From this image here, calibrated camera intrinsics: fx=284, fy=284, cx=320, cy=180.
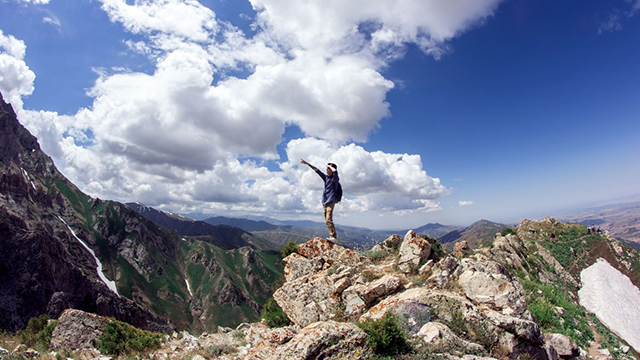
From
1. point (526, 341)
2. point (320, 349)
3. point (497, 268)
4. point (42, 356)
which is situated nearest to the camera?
point (320, 349)

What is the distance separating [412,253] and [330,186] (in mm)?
6186

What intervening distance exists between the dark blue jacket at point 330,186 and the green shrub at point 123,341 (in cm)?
1169

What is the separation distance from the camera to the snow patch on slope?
30641 millimetres

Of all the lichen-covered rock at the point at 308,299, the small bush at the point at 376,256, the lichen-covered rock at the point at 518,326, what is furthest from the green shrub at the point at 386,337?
the small bush at the point at 376,256

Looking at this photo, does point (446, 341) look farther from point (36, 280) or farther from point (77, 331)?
point (36, 280)

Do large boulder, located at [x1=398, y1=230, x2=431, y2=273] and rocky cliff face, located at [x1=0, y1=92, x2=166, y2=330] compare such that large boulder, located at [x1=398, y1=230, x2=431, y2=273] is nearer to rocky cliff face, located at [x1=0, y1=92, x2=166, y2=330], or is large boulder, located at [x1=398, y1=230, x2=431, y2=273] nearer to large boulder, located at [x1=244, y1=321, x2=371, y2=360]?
large boulder, located at [x1=244, y1=321, x2=371, y2=360]

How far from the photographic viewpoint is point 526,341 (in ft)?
32.8

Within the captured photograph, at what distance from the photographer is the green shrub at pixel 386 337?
27.2 ft

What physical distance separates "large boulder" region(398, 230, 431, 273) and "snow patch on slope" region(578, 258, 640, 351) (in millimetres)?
28460

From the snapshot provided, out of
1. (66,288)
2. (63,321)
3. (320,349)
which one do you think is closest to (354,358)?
(320,349)

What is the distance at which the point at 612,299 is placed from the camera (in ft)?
125

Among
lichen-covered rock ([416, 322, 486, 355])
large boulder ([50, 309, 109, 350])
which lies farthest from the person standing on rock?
large boulder ([50, 309, 109, 350])

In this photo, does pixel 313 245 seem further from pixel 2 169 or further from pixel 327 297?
pixel 2 169

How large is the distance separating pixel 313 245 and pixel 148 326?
7255 inches
